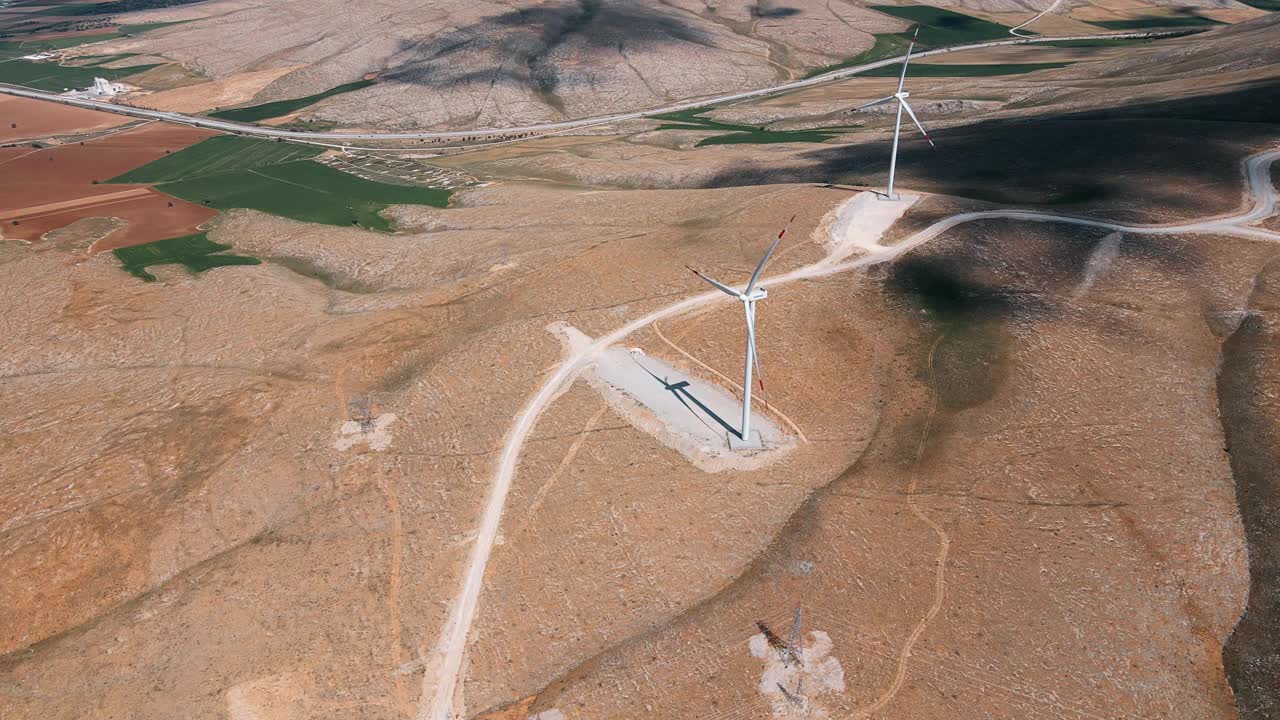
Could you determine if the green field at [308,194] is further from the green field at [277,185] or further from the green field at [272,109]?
the green field at [272,109]

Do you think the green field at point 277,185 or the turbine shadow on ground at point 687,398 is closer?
the turbine shadow on ground at point 687,398

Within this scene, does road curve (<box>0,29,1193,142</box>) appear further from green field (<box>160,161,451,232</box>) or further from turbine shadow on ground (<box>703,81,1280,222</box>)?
turbine shadow on ground (<box>703,81,1280,222</box>)

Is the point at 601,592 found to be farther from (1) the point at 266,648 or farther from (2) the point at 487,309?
(2) the point at 487,309

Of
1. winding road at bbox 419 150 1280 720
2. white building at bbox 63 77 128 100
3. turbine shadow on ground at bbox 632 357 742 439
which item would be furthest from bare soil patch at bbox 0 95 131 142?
turbine shadow on ground at bbox 632 357 742 439

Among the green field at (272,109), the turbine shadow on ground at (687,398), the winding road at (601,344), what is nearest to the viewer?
the winding road at (601,344)

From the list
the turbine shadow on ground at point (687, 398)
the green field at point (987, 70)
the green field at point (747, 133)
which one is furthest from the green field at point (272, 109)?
the turbine shadow on ground at point (687, 398)

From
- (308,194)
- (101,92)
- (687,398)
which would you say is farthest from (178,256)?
(101,92)

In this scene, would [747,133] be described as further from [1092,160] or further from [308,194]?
[308,194]

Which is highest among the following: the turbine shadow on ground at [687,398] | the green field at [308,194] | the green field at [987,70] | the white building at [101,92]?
the white building at [101,92]
